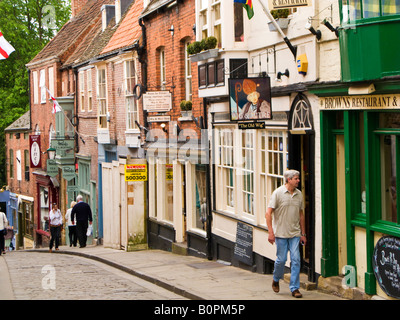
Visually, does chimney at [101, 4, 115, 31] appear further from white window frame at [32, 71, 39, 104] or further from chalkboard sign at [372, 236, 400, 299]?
chalkboard sign at [372, 236, 400, 299]

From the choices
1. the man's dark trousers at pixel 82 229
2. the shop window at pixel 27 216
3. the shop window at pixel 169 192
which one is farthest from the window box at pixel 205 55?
the shop window at pixel 27 216

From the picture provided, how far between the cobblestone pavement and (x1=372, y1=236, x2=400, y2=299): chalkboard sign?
3.76 meters

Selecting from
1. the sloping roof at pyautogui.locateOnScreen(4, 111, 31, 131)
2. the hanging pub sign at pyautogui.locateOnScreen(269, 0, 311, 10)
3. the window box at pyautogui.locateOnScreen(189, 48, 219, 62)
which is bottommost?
the sloping roof at pyautogui.locateOnScreen(4, 111, 31, 131)

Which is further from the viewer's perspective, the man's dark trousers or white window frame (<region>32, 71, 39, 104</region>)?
white window frame (<region>32, 71, 39, 104</region>)

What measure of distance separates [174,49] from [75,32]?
18.3m

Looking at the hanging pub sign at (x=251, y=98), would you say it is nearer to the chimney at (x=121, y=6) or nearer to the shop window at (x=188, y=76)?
the shop window at (x=188, y=76)

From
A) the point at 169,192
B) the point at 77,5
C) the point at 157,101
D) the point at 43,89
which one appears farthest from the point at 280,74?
the point at 77,5

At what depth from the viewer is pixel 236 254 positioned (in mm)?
15102

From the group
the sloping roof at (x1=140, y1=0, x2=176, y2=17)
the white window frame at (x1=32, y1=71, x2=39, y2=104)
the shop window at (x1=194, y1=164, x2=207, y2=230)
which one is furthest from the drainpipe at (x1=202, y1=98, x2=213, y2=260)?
the white window frame at (x1=32, y1=71, x2=39, y2=104)

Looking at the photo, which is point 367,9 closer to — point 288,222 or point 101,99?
point 288,222

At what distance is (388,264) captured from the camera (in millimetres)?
9430

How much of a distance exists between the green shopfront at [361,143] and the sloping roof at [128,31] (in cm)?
1266

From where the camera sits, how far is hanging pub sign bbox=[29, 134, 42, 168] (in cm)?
3791

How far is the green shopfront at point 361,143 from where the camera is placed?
918 cm
